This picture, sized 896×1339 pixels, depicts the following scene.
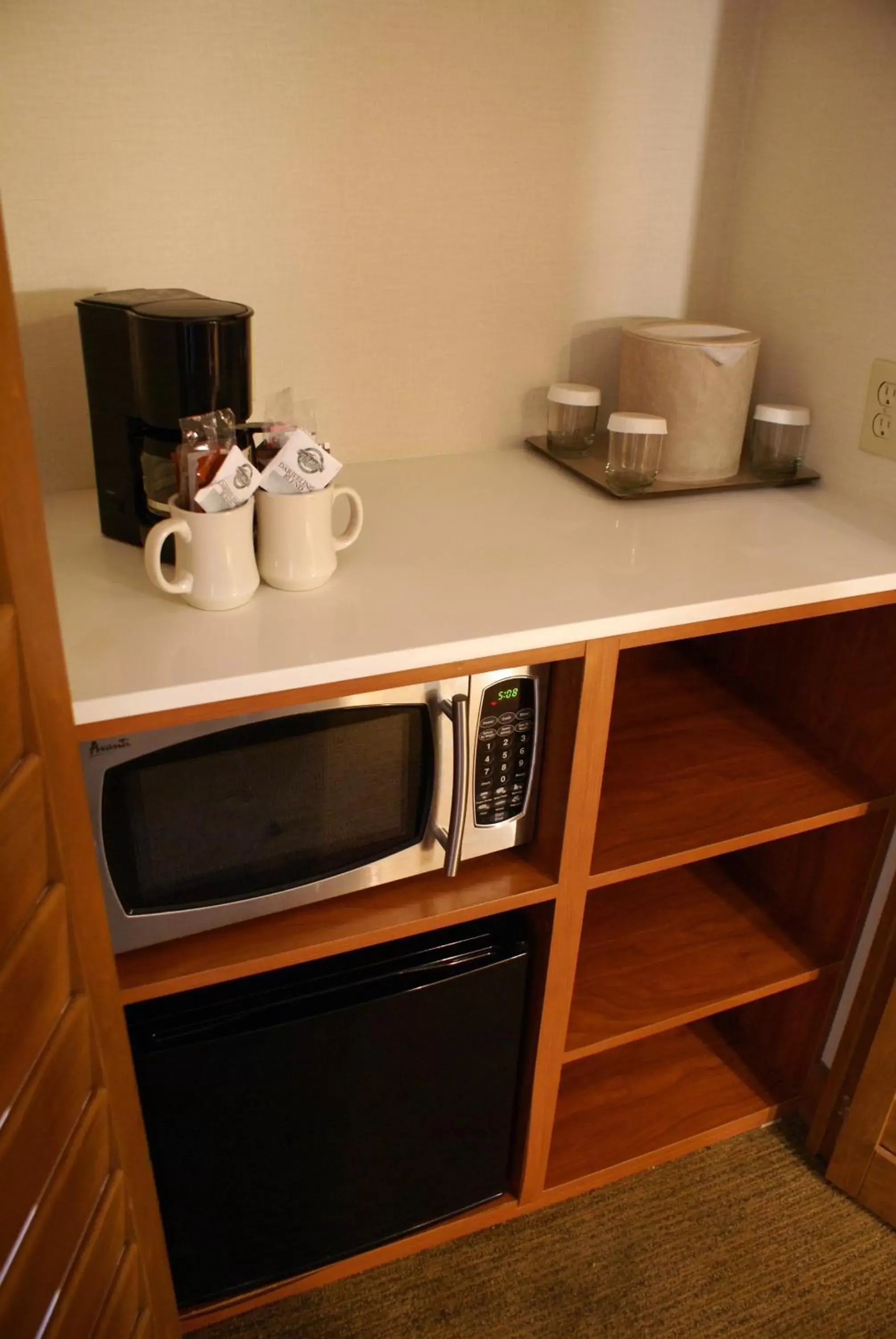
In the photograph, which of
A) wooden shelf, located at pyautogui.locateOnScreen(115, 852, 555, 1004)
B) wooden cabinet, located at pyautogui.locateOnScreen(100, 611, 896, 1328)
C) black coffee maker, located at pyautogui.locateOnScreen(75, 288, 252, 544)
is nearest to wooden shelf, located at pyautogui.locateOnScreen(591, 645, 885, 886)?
wooden cabinet, located at pyautogui.locateOnScreen(100, 611, 896, 1328)

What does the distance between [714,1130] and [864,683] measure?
74 cm

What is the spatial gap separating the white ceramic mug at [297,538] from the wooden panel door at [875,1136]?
36.3 inches

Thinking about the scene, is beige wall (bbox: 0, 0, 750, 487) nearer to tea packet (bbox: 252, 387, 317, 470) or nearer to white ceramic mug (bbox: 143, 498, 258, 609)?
tea packet (bbox: 252, 387, 317, 470)

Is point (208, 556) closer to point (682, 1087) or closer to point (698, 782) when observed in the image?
point (698, 782)

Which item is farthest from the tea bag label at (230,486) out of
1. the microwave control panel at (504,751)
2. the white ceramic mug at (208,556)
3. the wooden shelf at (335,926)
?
the wooden shelf at (335,926)

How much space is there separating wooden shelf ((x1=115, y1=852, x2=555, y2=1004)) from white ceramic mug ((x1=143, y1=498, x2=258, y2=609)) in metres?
0.35

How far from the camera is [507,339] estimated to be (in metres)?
1.45

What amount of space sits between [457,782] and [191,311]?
1.81 ft

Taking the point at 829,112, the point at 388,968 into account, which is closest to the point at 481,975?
the point at 388,968

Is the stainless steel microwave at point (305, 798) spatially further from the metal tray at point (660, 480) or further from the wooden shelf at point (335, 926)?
the metal tray at point (660, 480)

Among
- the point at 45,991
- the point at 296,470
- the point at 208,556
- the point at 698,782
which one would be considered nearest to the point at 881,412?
the point at 698,782

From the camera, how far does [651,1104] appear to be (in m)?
1.56

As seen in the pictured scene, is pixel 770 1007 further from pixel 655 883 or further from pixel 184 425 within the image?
pixel 184 425

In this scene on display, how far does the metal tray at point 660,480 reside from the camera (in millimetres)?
1317
